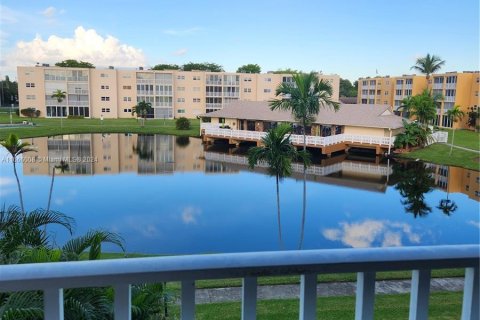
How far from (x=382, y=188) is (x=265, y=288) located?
586 inches

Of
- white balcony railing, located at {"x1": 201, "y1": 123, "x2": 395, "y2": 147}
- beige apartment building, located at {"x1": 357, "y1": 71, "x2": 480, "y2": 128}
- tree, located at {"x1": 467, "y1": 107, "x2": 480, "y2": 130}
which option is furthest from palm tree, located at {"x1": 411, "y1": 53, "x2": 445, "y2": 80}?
white balcony railing, located at {"x1": 201, "y1": 123, "x2": 395, "y2": 147}

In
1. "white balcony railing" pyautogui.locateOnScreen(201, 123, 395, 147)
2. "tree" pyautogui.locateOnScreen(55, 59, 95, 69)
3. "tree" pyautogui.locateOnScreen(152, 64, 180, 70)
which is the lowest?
"white balcony railing" pyautogui.locateOnScreen(201, 123, 395, 147)

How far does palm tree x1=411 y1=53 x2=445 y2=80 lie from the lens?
57.3 m

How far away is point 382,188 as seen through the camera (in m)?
22.3

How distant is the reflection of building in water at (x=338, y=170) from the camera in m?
23.6

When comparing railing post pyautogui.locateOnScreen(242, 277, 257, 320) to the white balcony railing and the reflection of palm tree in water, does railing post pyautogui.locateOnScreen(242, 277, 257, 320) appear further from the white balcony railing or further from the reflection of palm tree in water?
the white balcony railing

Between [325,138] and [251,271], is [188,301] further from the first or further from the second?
[325,138]

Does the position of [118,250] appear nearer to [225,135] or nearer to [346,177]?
[346,177]

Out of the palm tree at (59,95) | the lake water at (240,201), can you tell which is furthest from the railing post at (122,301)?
Answer: the palm tree at (59,95)

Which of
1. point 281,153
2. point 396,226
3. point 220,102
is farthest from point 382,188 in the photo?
point 220,102

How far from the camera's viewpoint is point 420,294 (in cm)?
146

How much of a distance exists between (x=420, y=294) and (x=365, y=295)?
19 centimetres

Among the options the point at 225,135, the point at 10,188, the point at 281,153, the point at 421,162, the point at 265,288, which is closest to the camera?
the point at 265,288

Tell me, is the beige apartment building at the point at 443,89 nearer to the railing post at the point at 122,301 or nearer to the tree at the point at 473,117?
the tree at the point at 473,117
